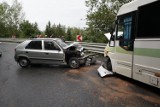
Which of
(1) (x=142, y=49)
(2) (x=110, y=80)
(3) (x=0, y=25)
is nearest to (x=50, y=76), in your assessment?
(2) (x=110, y=80)

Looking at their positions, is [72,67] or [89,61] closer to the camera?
[72,67]

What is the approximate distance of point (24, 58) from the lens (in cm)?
1495

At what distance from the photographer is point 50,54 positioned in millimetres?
14312

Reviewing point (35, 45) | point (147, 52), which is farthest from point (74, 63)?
point (147, 52)

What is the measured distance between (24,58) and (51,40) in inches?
73.6

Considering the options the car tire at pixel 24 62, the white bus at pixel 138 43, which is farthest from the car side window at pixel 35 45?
the white bus at pixel 138 43

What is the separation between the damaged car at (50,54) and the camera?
14195mm

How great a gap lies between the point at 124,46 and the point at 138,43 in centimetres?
122

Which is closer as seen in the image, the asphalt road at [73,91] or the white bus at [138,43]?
the asphalt road at [73,91]

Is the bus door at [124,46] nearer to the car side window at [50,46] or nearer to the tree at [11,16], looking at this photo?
the car side window at [50,46]

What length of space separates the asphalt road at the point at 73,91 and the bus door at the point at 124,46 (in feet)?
1.77

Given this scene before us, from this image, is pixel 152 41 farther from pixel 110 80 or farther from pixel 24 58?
pixel 24 58

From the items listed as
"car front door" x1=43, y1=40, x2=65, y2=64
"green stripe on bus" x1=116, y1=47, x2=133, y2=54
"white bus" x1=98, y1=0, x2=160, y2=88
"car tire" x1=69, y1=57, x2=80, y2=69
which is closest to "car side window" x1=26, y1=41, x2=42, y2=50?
"car front door" x1=43, y1=40, x2=65, y2=64

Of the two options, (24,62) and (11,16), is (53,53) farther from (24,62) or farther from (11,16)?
(11,16)
